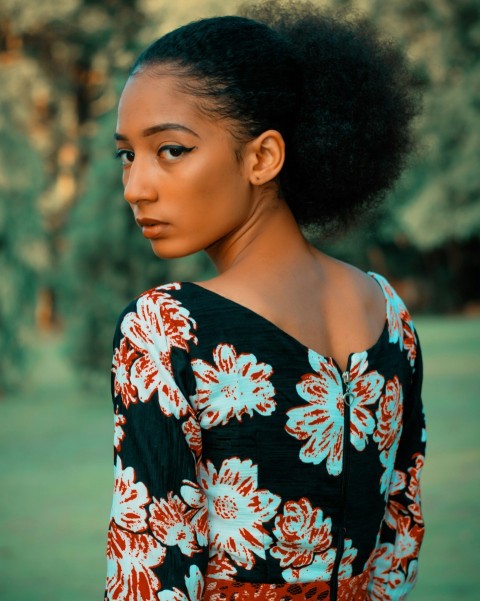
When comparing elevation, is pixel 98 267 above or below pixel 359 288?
above

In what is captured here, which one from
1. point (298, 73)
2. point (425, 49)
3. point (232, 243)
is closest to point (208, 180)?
point (232, 243)

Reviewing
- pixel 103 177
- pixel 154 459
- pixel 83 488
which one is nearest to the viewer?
pixel 154 459

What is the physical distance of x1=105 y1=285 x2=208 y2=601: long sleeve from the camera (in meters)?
1.11

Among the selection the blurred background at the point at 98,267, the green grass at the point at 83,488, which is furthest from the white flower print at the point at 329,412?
the green grass at the point at 83,488

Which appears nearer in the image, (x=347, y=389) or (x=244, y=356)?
(x=244, y=356)

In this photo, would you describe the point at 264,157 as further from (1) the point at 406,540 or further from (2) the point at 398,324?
(1) the point at 406,540

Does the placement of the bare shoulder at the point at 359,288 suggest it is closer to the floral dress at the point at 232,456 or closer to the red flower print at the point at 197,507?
the floral dress at the point at 232,456

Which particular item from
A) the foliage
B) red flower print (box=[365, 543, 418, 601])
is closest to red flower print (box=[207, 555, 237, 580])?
red flower print (box=[365, 543, 418, 601])

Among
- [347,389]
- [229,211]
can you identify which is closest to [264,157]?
[229,211]

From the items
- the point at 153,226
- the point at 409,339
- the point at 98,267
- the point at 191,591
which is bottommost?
the point at 191,591

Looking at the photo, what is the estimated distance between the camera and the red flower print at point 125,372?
1117 millimetres

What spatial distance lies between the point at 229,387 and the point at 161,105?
365 millimetres

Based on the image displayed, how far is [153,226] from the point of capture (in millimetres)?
1258

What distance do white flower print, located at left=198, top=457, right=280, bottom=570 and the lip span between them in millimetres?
310
